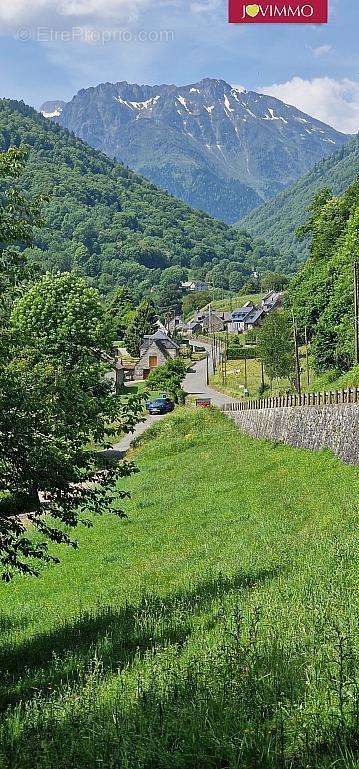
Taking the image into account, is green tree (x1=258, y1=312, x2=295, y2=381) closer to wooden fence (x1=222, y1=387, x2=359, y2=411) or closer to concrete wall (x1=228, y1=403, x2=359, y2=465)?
wooden fence (x1=222, y1=387, x2=359, y2=411)

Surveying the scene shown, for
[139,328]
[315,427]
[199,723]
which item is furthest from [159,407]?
[139,328]

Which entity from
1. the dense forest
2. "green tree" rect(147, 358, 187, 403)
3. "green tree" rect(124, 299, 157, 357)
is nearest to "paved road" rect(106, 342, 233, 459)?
"green tree" rect(147, 358, 187, 403)

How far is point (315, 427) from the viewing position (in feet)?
95.5

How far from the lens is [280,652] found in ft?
26.1

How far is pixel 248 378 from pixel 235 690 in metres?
91.5

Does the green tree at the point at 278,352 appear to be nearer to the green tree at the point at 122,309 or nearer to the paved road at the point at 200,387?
the paved road at the point at 200,387

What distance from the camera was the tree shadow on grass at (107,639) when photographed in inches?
385

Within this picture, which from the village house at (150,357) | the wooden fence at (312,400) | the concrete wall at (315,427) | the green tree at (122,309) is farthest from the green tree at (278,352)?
the green tree at (122,309)

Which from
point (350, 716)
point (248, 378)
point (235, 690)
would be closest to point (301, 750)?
point (350, 716)

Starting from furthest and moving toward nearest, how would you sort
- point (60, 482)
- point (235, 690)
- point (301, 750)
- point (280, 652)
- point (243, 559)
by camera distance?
point (243, 559)
point (60, 482)
point (280, 652)
point (235, 690)
point (301, 750)

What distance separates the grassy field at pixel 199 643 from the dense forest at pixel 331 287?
4252 cm

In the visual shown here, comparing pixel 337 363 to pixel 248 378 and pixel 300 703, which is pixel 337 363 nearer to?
pixel 248 378

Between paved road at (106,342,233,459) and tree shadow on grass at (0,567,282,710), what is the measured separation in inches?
1449

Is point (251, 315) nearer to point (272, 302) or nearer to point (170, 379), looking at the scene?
point (272, 302)
